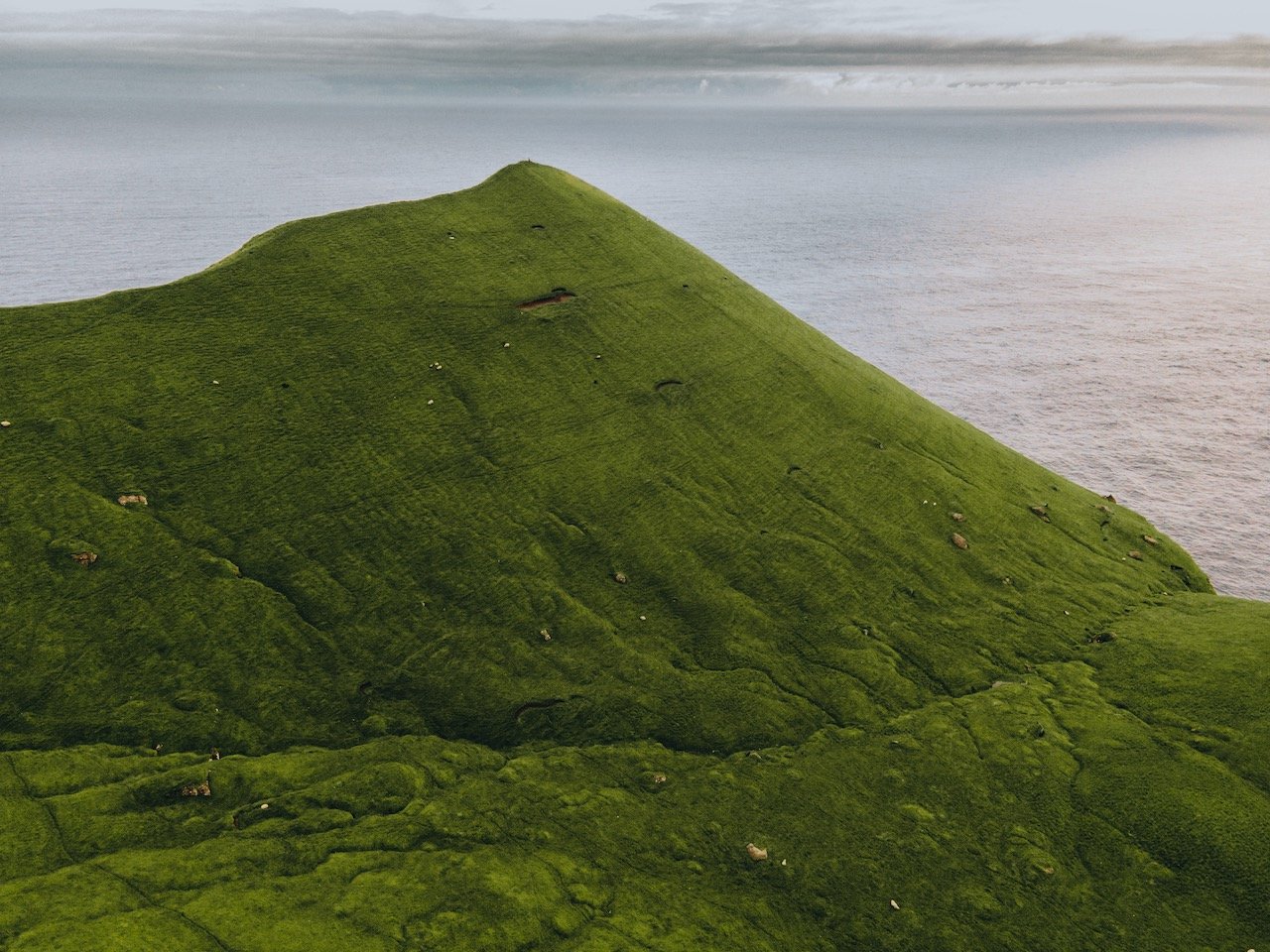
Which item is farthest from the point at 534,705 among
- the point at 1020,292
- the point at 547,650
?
the point at 1020,292

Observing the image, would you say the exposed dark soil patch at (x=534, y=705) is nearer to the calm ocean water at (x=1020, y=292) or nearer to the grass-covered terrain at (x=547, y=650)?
the grass-covered terrain at (x=547, y=650)

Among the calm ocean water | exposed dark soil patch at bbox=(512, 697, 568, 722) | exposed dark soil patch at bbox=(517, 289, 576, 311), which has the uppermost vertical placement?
exposed dark soil patch at bbox=(517, 289, 576, 311)

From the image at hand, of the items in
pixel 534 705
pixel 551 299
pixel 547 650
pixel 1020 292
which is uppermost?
pixel 551 299

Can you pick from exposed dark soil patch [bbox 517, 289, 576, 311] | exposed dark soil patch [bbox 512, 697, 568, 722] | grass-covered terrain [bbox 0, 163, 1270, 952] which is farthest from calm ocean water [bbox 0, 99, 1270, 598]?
exposed dark soil patch [bbox 512, 697, 568, 722]

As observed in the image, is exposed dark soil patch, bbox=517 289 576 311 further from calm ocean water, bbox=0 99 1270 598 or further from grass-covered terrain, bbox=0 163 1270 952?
calm ocean water, bbox=0 99 1270 598

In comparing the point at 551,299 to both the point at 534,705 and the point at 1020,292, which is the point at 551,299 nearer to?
the point at 534,705

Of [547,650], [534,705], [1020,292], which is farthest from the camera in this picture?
[1020,292]

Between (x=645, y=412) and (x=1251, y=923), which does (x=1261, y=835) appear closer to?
(x=1251, y=923)
